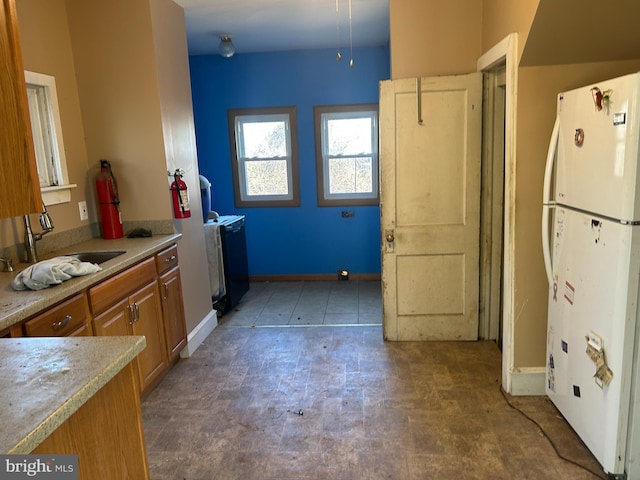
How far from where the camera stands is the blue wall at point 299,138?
5078mm

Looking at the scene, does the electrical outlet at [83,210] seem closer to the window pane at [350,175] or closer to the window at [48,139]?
the window at [48,139]

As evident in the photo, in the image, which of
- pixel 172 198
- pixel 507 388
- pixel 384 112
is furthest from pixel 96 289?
pixel 507 388

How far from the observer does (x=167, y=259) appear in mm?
3146

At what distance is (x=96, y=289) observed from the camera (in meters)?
2.36

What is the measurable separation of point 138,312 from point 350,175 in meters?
3.18

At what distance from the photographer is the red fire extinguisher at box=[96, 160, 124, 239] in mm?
3158

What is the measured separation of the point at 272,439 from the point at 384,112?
7.47 feet

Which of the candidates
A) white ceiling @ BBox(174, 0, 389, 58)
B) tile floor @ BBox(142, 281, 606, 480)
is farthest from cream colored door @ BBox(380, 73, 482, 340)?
white ceiling @ BBox(174, 0, 389, 58)

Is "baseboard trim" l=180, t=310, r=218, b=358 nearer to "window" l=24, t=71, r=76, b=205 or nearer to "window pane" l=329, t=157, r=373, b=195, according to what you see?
"window" l=24, t=71, r=76, b=205

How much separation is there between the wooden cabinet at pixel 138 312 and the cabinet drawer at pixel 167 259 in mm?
70

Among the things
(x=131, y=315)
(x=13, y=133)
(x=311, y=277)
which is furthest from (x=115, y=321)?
(x=311, y=277)

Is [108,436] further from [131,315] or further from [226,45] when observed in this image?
[226,45]

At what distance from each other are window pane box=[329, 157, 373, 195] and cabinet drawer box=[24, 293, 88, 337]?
3.52 m

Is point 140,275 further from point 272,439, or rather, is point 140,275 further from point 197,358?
point 272,439
